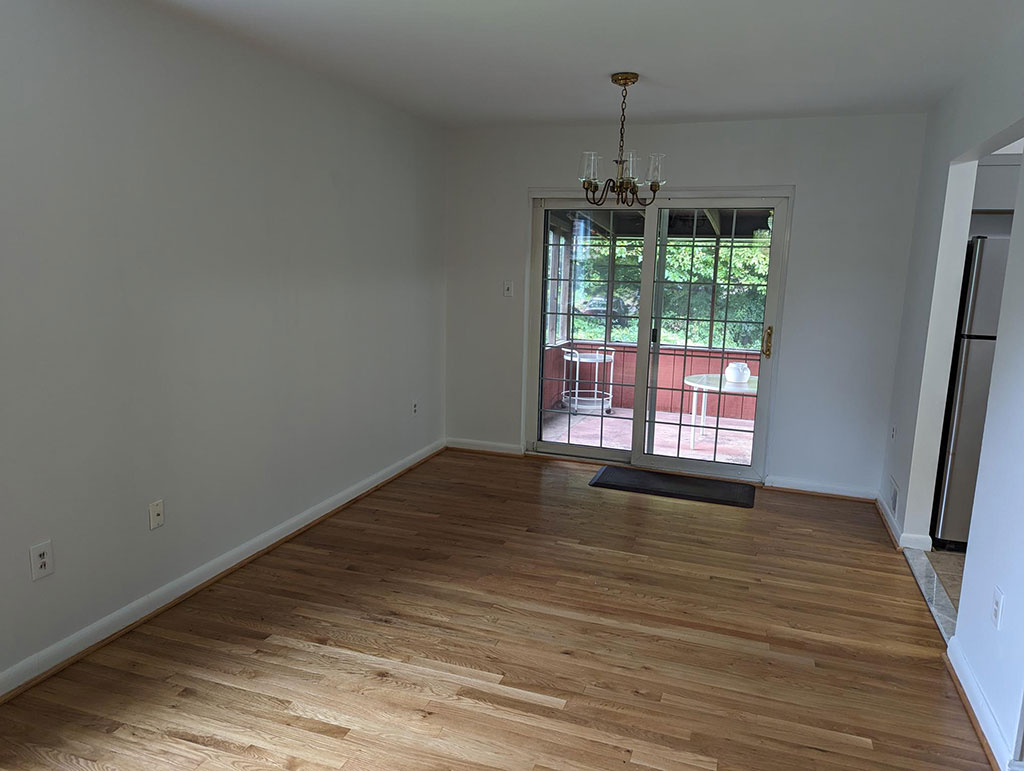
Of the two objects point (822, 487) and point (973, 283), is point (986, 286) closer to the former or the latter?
point (973, 283)

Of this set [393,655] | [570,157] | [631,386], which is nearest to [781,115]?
[570,157]

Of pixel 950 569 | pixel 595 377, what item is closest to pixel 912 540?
pixel 950 569

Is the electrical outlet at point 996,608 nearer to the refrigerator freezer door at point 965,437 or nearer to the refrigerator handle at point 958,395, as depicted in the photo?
the refrigerator freezer door at point 965,437

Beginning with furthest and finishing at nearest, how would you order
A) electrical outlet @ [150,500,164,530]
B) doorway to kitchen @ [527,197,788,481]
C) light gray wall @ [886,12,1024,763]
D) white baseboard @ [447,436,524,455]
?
white baseboard @ [447,436,524,455] < doorway to kitchen @ [527,197,788,481] < electrical outlet @ [150,500,164,530] < light gray wall @ [886,12,1024,763]

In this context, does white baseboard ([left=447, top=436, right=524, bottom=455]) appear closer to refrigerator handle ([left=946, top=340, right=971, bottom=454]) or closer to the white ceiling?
the white ceiling

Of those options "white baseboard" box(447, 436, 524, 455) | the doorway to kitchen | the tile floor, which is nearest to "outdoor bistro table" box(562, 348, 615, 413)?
the doorway to kitchen

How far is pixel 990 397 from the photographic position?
2.59m

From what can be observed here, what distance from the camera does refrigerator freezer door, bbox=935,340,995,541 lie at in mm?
3660

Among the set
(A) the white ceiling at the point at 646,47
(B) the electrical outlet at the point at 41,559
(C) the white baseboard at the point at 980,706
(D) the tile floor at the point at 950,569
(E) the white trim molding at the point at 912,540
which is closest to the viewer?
(C) the white baseboard at the point at 980,706

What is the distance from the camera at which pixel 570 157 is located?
507 centimetres

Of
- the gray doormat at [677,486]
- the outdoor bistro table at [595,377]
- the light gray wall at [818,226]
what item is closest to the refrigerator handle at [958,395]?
the light gray wall at [818,226]

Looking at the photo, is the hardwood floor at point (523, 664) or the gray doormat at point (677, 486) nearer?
the hardwood floor at point (523, 664)

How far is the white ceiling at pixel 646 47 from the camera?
8.64 feet

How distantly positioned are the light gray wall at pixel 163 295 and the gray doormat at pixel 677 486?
5.98ft
